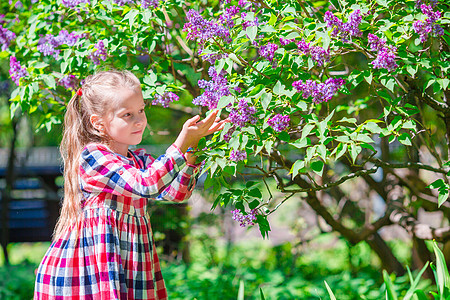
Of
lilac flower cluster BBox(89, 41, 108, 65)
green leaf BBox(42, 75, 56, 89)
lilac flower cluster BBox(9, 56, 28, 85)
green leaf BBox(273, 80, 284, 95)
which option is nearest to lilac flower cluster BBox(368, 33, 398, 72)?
green leaf BBox(273, 80, 284, 95)

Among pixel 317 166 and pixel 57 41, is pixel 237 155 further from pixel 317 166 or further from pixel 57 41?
pixel 57 41

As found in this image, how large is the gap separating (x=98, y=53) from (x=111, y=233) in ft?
3.01

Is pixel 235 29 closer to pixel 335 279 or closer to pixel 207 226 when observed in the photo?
pixel 335 279

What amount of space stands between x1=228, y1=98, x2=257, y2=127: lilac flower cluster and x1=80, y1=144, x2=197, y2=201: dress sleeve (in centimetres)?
24

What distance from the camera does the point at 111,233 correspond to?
200 centimetres

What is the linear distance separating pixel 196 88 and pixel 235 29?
2.88 ft

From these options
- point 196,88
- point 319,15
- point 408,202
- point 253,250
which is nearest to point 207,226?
point 253,250

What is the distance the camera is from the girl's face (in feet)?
6.66

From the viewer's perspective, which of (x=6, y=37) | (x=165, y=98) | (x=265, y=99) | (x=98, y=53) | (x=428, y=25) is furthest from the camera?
(x=6, y=37)

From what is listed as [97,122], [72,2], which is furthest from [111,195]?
[72,2]

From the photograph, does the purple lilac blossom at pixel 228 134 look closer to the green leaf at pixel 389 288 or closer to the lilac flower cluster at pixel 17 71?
the green leaf at pixel 389 288

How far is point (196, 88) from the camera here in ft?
9.81

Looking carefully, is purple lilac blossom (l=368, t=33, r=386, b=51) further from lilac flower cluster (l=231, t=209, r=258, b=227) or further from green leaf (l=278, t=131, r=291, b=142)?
lilac flower cluster (l=231, t=209, r=258, b=227)

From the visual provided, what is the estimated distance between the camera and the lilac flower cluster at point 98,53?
8.11ft
